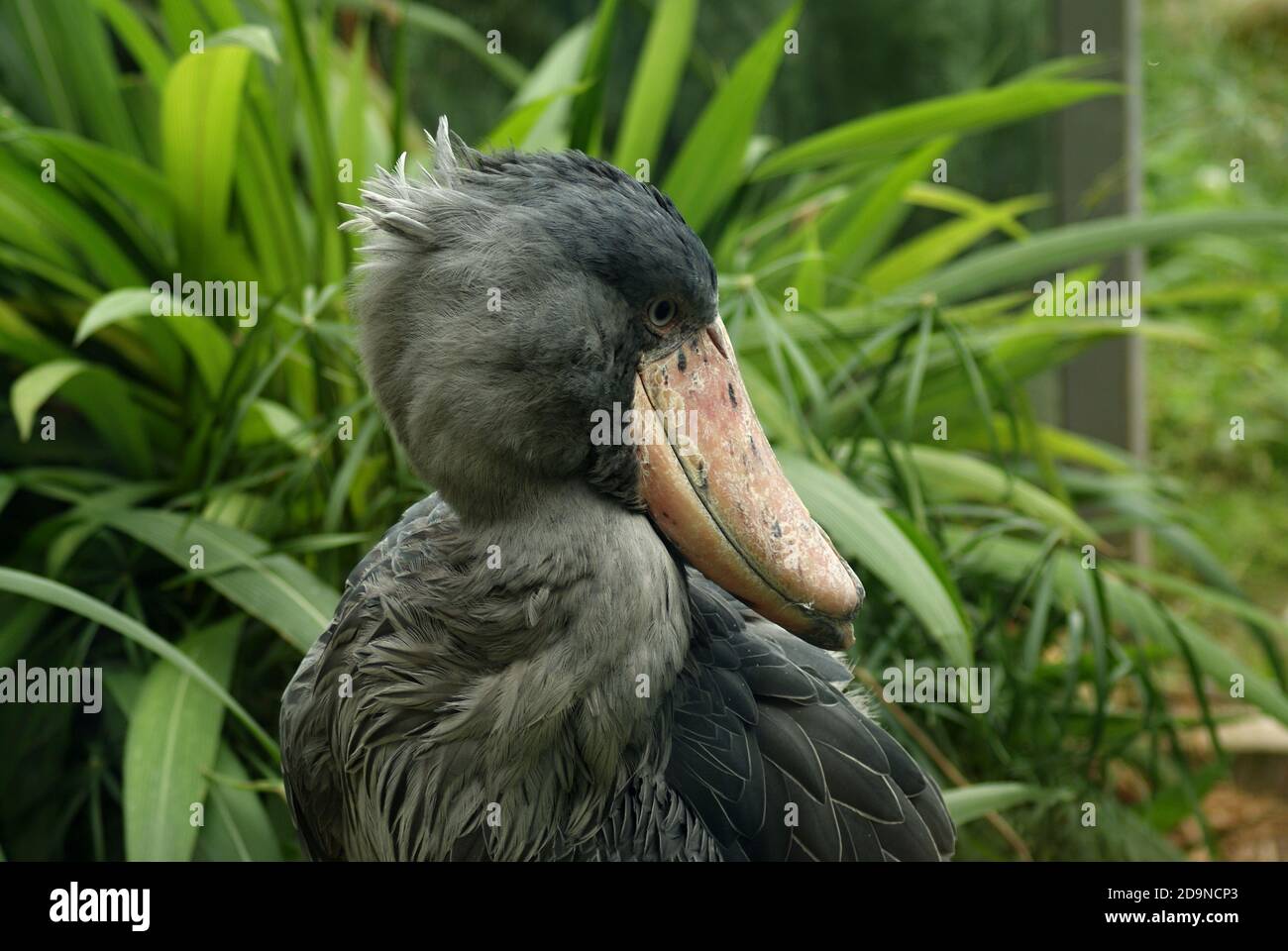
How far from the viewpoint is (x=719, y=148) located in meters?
2.36

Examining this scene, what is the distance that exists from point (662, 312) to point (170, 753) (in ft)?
3.18

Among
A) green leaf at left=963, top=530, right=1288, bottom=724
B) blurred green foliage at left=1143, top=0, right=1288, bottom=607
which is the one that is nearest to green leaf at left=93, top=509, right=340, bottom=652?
green leaf at left=963, top=530, right=1288, bottom=724

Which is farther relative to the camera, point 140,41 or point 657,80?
point 657,80

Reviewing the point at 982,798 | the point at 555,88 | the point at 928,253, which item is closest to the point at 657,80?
the point at 555,88

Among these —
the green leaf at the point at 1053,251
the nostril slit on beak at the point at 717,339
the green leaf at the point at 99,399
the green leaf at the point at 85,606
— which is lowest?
the green leaf at the point at 85,606

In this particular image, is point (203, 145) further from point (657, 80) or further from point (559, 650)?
point (559, 650)

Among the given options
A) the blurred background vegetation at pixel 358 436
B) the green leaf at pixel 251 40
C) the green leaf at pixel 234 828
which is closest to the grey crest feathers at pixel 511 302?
the blurred background vegetation at pixel 358 436

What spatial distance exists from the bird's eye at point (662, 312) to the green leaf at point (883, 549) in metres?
0.68

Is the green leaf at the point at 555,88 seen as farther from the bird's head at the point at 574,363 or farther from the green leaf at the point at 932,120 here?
the bird's head at the point at 574,363

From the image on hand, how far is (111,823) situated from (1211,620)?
2.49m

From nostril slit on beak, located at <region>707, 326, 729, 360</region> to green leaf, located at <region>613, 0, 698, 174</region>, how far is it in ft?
4.64

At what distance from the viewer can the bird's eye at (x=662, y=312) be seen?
3.58ft

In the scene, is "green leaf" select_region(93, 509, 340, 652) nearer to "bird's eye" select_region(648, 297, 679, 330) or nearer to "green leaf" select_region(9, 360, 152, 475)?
"green leaf" select_region(9, 360, 152, 475)
